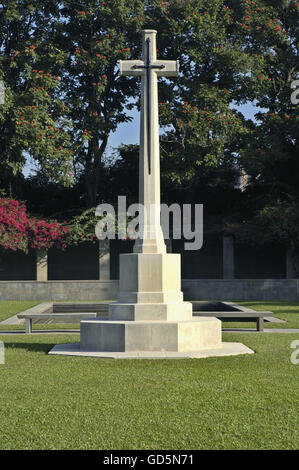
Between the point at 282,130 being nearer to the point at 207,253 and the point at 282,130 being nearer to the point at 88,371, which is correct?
the point at 207,253

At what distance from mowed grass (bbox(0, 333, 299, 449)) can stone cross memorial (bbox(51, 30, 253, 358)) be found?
745 millimetres

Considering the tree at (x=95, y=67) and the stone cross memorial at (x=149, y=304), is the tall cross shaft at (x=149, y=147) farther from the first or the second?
the tree at (x=95, y=67)

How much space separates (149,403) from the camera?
6.62m

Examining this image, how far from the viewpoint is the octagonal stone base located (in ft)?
32.8

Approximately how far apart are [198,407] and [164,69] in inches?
268

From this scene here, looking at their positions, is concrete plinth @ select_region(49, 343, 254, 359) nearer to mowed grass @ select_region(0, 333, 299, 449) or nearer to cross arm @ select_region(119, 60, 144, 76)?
mowed grass @ select_region(0, 333, 299, 449)

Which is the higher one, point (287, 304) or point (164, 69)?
point (164, 69)

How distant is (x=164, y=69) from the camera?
11.3m

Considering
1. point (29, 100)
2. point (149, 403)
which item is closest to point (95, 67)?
point (29, 100)

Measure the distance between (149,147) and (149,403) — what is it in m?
5.51

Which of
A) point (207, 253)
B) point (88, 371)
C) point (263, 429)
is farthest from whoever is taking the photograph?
point (207, 253)

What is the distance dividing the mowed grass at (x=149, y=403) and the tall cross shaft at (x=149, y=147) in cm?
241

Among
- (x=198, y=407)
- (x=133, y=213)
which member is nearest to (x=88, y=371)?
(x=198, y=407)

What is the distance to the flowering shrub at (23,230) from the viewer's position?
24375 millimetres
